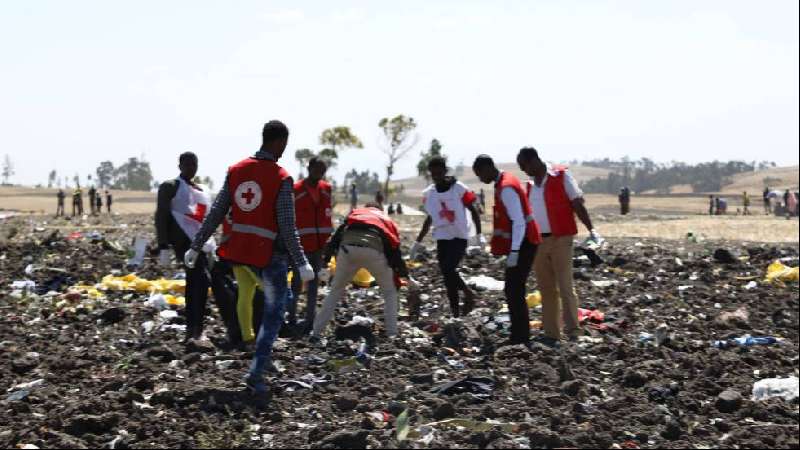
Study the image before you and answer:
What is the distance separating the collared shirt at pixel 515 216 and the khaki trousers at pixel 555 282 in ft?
1.93

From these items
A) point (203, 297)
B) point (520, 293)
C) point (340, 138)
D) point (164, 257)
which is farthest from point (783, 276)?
point (340, 138)

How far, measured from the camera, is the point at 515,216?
24.5ft

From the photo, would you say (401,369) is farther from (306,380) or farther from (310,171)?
(310,171)

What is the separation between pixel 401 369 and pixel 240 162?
1926mm

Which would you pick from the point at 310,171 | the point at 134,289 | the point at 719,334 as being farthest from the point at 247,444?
the point at 134,289

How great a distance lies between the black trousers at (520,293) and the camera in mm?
7664

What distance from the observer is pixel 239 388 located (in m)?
5.91

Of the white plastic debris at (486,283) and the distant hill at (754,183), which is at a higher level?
the distant hill at (754,183)

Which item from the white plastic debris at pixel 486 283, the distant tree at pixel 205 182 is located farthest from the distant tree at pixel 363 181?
the white plastic debris at pixel 486 283

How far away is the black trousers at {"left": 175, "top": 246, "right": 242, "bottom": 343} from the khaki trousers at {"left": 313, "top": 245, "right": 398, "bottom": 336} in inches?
27.4

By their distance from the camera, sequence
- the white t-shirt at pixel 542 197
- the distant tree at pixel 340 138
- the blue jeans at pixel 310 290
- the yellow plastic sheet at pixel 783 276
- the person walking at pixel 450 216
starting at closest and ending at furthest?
1. the white t-shirt at pixel 542 197
2. the blue jeans at pixel 310 290
3. the person walking at pixel 450 216
4. the yellow plastic sheet at pixel 783 276
5. the distant tree at pixel 340 138

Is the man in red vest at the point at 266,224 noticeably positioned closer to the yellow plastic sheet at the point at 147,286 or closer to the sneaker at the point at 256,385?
the sneaker at the point at 256,385

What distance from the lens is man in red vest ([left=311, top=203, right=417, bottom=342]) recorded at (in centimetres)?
734

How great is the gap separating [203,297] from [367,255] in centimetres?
144
